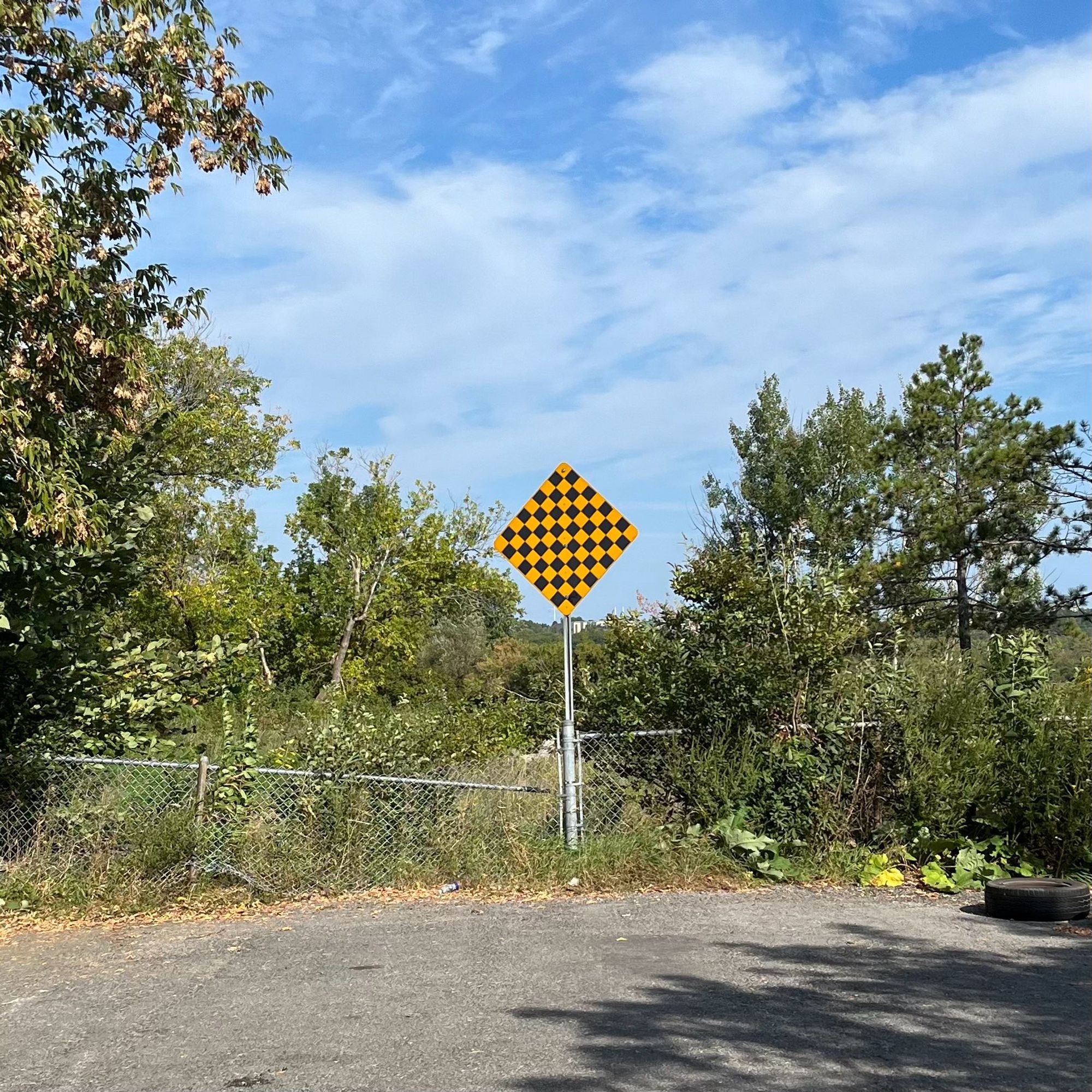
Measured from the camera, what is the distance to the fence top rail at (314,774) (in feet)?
25.4

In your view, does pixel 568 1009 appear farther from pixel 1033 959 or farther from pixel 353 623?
pixel 353 623

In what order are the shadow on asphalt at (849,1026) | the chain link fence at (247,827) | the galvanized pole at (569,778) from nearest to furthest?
the shadow on asphalt at (849,1026) < the chain link fence at (247,827) < the galvanized pole at (569,778)

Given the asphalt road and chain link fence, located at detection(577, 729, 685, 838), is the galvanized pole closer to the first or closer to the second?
chain link fence, located at detection(577, 729, 685, 838)

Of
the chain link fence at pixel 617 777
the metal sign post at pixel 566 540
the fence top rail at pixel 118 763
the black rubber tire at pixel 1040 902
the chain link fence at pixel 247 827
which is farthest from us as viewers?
the metal sign post at pixel 566 540

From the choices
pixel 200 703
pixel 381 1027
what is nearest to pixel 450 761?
pixel 200 703

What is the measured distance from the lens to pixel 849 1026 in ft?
15.5

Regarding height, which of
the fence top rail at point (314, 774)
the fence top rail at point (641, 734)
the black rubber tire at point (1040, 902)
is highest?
the fence top rail at point (641, 734)

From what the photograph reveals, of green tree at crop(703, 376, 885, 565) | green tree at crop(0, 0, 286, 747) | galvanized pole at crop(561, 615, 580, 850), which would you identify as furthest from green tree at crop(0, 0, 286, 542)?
green tree at crop(703, 376, 885, 565)

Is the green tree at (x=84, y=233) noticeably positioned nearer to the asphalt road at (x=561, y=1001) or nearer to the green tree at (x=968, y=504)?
the asphalt road at (x=561, y=1001)

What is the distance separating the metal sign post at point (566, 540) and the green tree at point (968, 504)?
13.3m

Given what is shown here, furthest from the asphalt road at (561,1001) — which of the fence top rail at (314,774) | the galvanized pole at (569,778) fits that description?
the galvanized pole at (569,778)

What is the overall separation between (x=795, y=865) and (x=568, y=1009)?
3.59 metres

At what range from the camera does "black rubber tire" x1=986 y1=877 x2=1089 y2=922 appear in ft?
22.5

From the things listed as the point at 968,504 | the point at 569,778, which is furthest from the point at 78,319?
the point at 968,504
